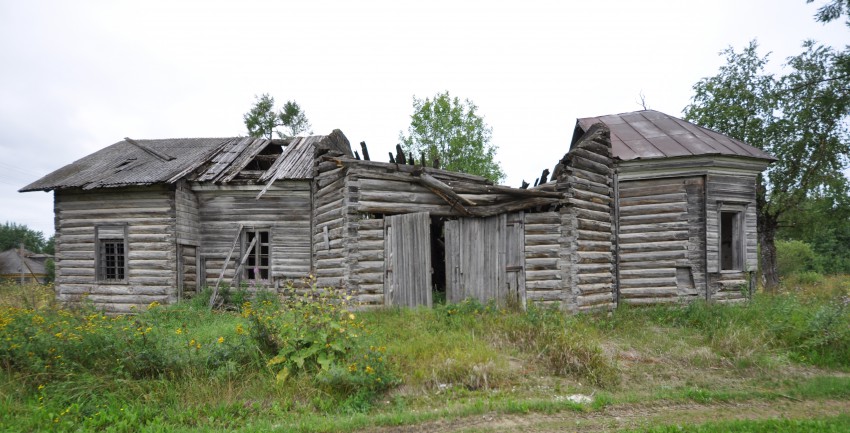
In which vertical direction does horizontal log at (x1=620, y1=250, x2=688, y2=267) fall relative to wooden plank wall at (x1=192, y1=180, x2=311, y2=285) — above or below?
below

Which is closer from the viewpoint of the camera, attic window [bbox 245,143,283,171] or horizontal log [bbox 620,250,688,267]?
horizontal log [bbox 620,250,688,267]

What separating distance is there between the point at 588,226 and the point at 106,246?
14.6m

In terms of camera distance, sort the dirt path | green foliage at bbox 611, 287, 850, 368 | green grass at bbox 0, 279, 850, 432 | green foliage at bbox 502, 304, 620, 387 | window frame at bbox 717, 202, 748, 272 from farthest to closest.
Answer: window frame at bbox 717, 202, 748, 272 < green foliage at bbox 611, 287, 850, 368 < green foliage at bbox 502, 304, 620, 387 < green grass at bbox 0, 279, 850, 432 < the dirt path

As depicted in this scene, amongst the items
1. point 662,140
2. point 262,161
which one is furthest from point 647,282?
point 262,161

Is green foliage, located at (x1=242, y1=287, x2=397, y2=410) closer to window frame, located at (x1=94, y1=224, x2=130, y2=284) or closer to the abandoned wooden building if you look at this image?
the abandoned wooden building

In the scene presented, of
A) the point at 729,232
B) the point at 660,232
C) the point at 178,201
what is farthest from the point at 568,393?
the point at 178,201

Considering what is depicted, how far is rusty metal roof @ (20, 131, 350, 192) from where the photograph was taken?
1413cm

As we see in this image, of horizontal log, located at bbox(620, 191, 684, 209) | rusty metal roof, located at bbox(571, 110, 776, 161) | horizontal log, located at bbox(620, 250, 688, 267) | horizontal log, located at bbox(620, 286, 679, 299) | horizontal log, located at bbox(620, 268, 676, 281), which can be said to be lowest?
horizontal log, located at bbox(620, 286, 679, 299)

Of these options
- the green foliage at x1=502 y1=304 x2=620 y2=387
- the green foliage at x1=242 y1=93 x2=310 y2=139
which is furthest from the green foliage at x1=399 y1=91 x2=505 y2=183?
the green foliage at x1=502 y1=304 x2=620 y2=387

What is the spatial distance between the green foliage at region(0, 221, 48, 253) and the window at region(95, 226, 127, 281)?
60796 millimetres

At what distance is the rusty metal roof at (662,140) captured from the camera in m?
12.1

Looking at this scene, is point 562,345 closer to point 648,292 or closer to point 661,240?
point 648,292

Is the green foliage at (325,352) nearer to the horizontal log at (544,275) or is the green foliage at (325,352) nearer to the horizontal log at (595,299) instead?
the horizontal log at (544,275)

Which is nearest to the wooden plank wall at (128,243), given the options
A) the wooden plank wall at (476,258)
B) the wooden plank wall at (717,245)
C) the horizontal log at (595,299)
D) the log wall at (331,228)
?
the log wall at (331,228)
